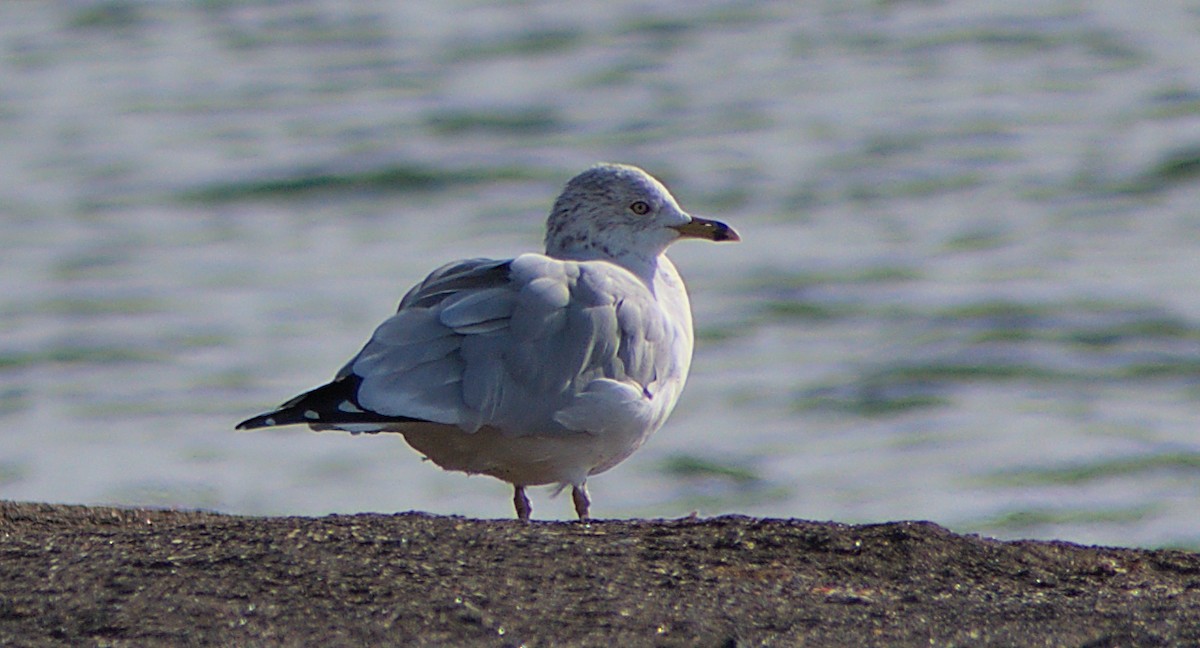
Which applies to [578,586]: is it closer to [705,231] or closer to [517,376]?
[517,376]

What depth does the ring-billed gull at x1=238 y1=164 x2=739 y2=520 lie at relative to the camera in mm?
5477

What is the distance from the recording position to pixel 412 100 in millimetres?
15125

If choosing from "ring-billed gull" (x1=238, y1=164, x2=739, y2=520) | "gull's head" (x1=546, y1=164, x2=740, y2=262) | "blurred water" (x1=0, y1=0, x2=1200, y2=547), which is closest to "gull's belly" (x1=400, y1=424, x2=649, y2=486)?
"ring-billed gull" (x1=238, y1=164, x2=739, y2=520)

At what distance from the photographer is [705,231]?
22.0ft

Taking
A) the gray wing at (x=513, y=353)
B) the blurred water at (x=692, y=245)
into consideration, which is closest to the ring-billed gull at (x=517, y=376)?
the gray wing at (x=513, y=353)

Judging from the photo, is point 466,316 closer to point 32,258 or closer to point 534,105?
point 32,258

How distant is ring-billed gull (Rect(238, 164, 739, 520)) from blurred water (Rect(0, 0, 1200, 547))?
251cm

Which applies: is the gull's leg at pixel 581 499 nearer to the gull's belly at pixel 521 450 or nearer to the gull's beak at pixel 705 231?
the gull's belly at pixel 521 450

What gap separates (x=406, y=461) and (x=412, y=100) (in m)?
6.46

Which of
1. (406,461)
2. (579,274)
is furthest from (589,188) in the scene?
(406,461)

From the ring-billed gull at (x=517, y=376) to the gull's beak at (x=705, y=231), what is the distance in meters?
0.53

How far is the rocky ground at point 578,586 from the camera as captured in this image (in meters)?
3.98

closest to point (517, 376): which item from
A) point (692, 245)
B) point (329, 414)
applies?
point (329, 414)

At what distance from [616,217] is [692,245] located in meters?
5.40
